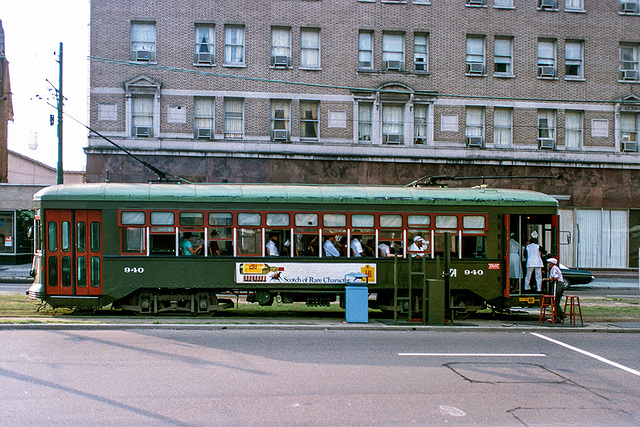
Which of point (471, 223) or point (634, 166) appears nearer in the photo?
point (471, 223)

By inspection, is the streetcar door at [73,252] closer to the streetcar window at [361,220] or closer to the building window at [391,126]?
the streetcar window at [361,220]

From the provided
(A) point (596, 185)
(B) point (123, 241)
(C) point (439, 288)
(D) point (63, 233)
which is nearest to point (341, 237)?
(C) point (439, 288)

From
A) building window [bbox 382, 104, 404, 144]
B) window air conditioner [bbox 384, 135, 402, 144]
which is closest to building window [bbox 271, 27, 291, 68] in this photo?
building window [bbox 382, 104, 404, 144]

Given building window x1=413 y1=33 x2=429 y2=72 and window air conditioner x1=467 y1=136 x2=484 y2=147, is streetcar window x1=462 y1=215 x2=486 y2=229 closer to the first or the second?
window air conditioner x1=467 y1=136 x2=484 y2=147

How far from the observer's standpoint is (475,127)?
29016 mm

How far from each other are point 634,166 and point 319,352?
25686 millimetres

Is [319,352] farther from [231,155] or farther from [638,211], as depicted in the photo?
[638,211]

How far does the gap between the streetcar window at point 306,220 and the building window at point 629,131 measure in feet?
73.7

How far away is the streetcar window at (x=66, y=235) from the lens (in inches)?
562

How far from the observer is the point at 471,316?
16062mm

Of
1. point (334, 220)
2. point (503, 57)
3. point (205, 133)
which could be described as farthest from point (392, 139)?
point (334, 220)

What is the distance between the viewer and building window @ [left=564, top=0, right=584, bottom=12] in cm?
2966

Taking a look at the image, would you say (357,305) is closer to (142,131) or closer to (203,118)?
(203,118)

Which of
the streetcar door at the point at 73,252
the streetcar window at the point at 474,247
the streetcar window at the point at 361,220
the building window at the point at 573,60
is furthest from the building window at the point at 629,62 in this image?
the streetcar door at the point at 73,252
